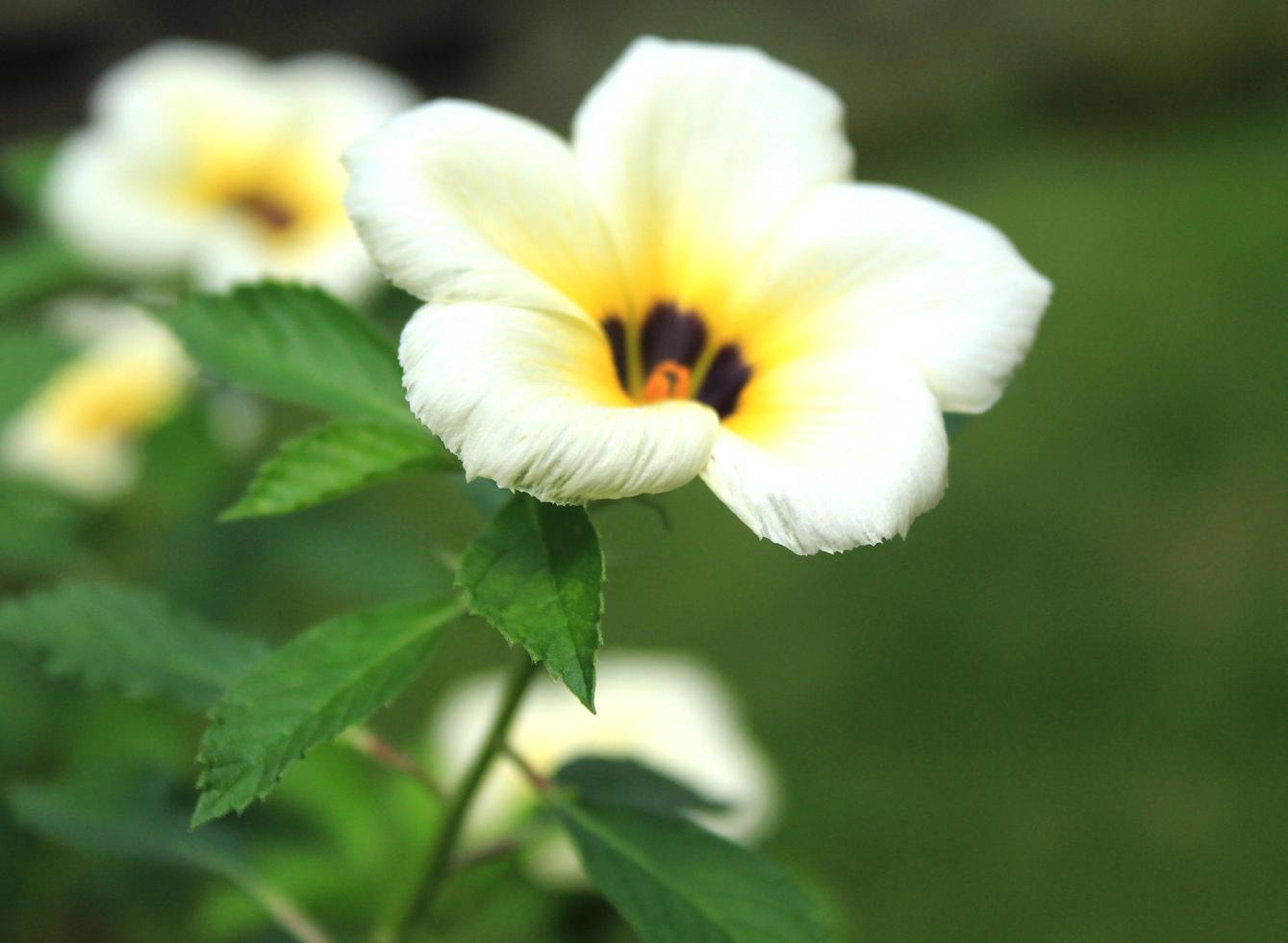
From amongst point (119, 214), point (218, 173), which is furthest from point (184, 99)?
point (119, 214)

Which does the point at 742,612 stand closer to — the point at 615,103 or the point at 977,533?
the point at 977,533

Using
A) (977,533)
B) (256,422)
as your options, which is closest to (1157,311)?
(977,533)

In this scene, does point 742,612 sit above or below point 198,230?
below

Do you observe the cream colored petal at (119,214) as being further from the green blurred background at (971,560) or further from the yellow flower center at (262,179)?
the green blurred background at (971,560)

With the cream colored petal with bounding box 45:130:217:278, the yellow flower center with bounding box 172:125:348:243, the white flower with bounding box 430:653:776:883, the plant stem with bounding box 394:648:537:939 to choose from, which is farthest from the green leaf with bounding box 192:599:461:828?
the yellow flower center with bounding box 172:125:348:243

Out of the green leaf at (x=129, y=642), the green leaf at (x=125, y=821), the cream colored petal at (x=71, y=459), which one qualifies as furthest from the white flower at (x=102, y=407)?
the green leaf at (x=129, y=642)

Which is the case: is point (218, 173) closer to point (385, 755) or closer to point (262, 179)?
point (262, 179)

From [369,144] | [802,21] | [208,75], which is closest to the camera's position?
[369,144]

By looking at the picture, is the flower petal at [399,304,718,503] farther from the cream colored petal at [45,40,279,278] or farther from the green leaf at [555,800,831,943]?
the cream colored petal at [45,40,279,278]
